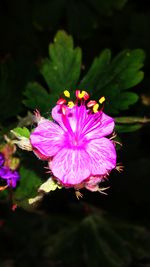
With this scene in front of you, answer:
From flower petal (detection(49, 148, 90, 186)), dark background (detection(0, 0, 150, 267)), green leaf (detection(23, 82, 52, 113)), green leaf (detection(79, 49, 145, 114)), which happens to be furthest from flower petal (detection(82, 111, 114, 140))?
dark background (detection(0, 0, 150, 267))

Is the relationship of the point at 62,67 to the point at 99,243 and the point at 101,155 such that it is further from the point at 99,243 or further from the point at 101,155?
the point at 99,243

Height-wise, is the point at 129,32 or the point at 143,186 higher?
the point at 129,32

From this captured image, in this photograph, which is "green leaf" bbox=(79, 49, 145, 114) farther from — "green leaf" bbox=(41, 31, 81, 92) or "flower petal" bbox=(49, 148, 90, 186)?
"flower petal" bbox=(49, 148, 90, 186)

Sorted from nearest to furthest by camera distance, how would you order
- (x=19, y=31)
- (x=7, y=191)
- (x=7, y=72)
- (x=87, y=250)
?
(x=7, y=191) < (x=7, y=72) < (x=87, y=250) < (x=19, y=31)

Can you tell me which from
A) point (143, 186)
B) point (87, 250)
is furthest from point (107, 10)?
point (87, 250)

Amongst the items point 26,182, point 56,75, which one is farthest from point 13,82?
point 26,182

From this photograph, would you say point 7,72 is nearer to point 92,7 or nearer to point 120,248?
point 92,7

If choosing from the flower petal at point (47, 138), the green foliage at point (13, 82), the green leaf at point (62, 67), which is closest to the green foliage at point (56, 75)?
the green leaf at point (62, 67)
